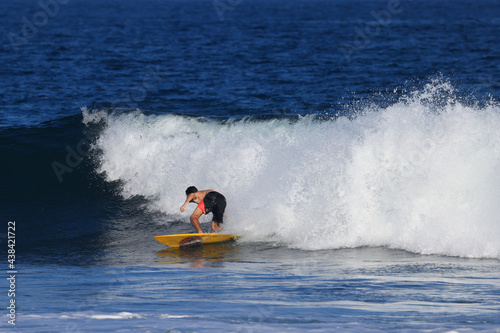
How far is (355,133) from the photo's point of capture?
45.2 ft

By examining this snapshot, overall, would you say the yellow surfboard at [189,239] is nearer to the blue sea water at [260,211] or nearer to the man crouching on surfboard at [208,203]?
the blue sea water at [260,211]

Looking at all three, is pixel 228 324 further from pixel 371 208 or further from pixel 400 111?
pixel 400 111

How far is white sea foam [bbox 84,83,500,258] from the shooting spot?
11586 millimetres

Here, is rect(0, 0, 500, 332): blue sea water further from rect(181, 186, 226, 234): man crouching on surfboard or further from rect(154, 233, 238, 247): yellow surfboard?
rect(181, 186, 226, 234): man crouching on surfboard

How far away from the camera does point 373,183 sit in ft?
41.5

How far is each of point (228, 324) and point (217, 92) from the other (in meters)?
20.0

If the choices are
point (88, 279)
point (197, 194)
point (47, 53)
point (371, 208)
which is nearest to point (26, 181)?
point (197, 194)

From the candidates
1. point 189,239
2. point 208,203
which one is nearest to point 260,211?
point 208,203

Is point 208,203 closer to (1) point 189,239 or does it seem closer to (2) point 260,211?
(1) point 189,239

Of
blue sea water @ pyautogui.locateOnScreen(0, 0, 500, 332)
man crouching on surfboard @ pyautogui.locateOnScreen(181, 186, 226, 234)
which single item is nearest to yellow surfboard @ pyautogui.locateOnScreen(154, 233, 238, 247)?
blue sea water @ pyautogui.locateOnScreen(0, 0, 500, 332)

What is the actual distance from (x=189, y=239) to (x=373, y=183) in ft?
12.2

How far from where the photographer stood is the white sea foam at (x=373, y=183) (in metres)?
11.6

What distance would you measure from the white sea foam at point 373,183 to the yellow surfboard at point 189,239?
769mm

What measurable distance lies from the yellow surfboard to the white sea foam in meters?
0.77
